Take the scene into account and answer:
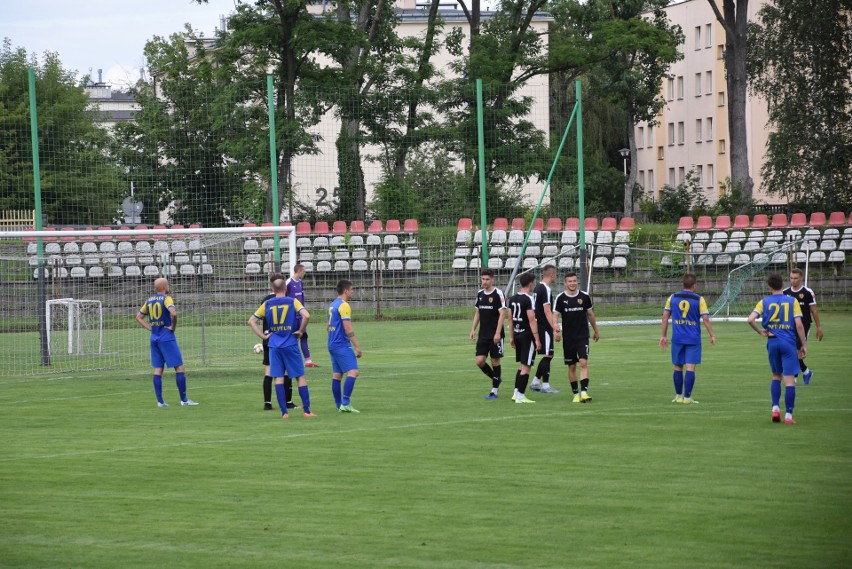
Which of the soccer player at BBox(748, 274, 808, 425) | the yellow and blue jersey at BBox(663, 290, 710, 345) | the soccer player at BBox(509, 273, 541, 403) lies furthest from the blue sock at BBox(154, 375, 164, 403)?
the soccer player at BBox(748, 274, 808, 425)

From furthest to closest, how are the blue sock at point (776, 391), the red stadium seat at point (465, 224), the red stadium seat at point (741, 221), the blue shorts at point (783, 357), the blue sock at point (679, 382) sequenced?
the red stadium seat at point (741, 221), the red stadium seat at point (465, 224), the blue sock at point (679, 382), the blue sock at point (776, 391), the blue shorts at point (783, 357)

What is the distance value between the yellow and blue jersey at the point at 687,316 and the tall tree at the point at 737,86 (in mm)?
30764

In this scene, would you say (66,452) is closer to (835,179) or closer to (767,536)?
(767,536)

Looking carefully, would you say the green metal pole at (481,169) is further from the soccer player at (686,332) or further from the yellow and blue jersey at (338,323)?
the yellow and blue jersey at (338,323)

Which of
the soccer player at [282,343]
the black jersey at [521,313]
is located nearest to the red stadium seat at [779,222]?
the black jersey at [521,313]

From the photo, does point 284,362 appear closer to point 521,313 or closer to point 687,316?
point 521,313

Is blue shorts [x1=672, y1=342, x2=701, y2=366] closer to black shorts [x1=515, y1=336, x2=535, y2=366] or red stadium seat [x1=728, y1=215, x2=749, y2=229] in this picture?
black shorts [x1=515, y1=336, x2=535, y2=366]

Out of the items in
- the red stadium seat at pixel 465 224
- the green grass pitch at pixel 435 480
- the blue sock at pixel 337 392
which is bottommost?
the green grass pitch at pixel 435 480

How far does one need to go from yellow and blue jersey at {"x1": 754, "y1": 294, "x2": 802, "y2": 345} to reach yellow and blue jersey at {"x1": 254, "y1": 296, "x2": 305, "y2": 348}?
5.75 m

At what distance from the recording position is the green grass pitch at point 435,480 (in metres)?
7.78

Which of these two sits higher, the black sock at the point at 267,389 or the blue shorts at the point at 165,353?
the blue shorts at the point at 165,353

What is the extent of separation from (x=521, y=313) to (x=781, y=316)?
401 centimetres

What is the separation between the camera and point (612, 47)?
1684 inches

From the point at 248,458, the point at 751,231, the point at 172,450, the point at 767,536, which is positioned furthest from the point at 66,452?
the point at 751,231
